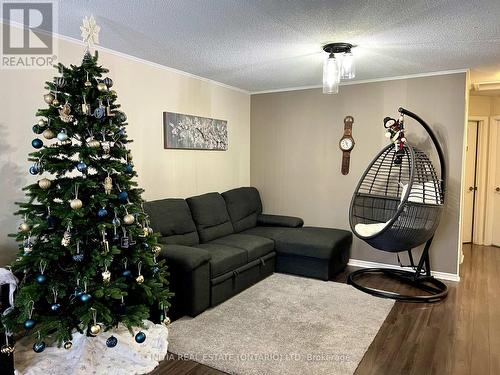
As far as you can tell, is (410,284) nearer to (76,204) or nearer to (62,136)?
(76,204)

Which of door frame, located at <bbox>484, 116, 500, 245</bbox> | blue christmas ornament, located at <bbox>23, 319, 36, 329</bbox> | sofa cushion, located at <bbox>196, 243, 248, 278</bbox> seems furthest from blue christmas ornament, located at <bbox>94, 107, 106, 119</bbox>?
door frame, located at <bbox>484, 116, 500, 245</bbox>

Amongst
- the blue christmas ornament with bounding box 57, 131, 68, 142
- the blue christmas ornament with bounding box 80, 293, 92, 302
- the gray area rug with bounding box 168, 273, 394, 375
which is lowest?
the gray area rug with bounding box 168, 273, 394, 375

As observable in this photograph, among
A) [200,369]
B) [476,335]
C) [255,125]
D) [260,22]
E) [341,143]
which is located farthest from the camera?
[255,125]

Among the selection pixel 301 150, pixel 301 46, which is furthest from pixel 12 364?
pixel 301 150

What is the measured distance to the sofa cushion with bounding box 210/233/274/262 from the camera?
391 cm

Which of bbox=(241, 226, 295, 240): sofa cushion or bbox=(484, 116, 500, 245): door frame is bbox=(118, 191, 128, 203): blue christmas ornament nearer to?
bbox=(241, 226, 295, 240): sofa cushion

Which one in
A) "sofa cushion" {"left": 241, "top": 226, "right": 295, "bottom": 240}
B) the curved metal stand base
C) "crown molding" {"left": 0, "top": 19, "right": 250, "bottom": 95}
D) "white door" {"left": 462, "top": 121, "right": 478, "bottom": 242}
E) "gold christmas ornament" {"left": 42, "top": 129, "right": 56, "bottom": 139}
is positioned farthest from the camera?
"white door" {"left": 462, "top": 121, "right": 478, "bottom": 242}

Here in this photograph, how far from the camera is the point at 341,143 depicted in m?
4.77

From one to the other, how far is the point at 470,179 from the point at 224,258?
4620 millimetres

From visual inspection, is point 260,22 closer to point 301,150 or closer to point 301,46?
point 301,46

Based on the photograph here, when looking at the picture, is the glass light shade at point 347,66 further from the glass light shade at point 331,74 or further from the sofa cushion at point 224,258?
the sofa cushion at point 224,258

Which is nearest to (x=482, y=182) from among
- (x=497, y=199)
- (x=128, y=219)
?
(x=497, y=199)

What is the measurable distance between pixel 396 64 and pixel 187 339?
3358 millimetres

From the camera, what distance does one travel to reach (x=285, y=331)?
293 centimetres
